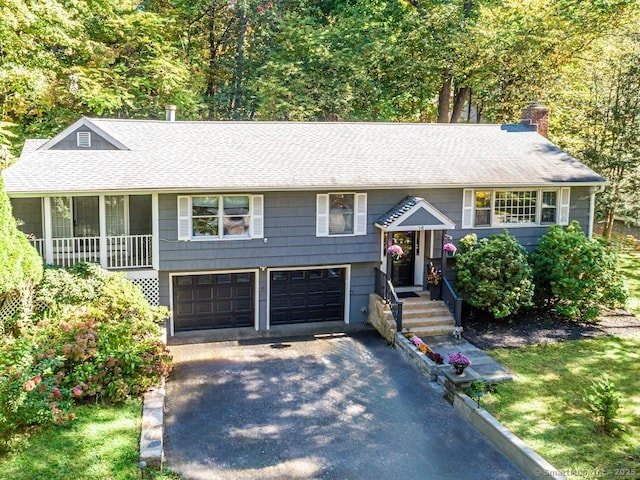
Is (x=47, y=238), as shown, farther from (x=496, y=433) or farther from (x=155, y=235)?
(x=496, y=433)

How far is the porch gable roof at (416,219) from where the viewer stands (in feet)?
50.0

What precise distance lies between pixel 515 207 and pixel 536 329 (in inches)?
150

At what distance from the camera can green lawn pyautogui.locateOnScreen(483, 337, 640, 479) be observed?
9609 mm

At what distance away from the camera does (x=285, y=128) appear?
59.5ft

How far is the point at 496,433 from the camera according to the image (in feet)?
33.3

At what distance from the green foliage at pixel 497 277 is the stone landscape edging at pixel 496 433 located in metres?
3.20

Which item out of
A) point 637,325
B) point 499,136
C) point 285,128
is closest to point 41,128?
point 285,128

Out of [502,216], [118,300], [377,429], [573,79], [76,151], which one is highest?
[573,79]

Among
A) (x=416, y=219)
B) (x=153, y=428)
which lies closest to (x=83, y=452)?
(x=153, y=428)

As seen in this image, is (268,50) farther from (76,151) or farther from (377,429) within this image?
(377,429)

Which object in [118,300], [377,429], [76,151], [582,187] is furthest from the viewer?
[582,187]

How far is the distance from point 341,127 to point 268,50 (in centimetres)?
1189

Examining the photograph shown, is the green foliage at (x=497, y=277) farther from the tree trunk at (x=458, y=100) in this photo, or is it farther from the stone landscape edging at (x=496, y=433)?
the tree trunk at (x=458, y=100)

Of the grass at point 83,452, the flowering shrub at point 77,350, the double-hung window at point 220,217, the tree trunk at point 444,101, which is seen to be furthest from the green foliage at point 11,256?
the tree trunk at point 444,101
